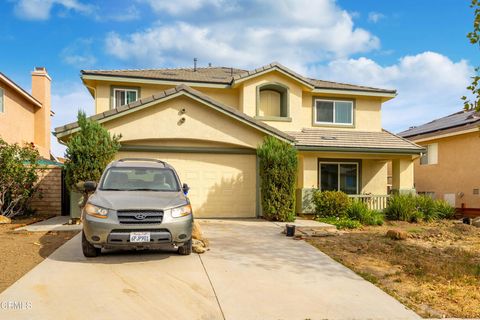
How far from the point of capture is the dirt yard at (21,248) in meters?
5.91

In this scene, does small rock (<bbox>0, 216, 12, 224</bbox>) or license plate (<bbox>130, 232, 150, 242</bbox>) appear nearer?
license plate (<bbox>130, 232, 150, 242</bbox>)

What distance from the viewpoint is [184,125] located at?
1274cm

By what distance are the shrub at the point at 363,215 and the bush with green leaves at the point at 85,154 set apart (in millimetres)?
9102

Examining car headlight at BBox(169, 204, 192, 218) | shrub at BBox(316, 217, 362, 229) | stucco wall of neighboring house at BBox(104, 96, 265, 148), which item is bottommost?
shrub at BBox(316, 217, 362, 229)

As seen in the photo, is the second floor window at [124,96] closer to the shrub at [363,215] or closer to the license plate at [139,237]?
the shrub at [363,215]

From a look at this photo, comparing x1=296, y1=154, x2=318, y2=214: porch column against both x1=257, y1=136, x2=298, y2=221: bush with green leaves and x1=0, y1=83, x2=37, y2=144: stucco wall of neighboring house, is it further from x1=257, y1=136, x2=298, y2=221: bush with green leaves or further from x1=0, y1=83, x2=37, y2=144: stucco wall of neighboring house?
x1=0, y1=83, x2=37, y2=144: stucco wall of neighboring house

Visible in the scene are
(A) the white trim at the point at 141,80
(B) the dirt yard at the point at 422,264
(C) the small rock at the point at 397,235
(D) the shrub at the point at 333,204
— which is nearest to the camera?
(B) the dirt yard at the point at 422,264

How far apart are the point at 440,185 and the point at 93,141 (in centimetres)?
1781

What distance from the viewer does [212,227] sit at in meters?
10.9

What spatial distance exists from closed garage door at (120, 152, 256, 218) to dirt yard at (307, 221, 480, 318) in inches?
164

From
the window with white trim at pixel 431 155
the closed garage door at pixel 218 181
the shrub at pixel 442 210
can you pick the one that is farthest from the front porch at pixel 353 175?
the window with white trim at pixel 431 155

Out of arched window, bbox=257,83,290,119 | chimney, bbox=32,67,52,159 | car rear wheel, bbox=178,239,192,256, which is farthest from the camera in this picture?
chimney, bbox=32,67,52,159

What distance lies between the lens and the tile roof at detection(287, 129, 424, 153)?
1446cm

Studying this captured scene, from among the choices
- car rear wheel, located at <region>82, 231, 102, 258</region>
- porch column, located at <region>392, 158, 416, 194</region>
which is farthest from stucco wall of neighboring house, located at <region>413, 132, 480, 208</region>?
car rear wheel, located at <region>82, 231, 102, 258</region>
